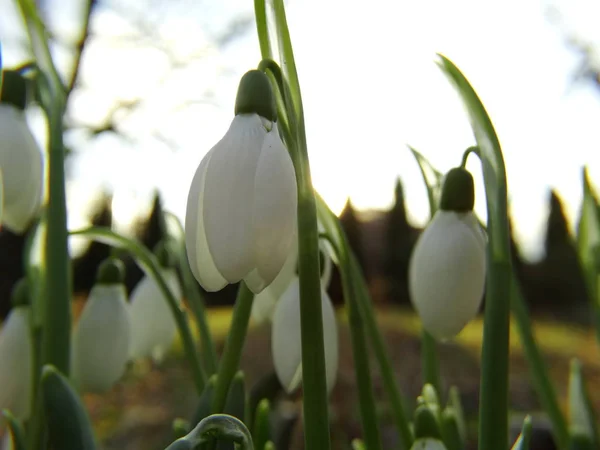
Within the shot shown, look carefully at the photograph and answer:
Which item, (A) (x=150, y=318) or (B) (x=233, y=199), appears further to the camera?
(A) (x=150, y=318)

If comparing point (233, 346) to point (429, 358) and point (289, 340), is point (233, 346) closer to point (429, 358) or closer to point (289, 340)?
point (289, 340)

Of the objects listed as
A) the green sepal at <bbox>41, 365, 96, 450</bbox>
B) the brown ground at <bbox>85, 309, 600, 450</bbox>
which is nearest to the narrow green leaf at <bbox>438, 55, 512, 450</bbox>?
the green sepal at <bbox>41, 365, 96, 450</bbox>

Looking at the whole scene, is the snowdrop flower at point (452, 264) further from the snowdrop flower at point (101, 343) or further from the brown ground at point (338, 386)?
the brown ground at point (338, 386)

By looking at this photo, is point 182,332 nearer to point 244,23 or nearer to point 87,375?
point 87,375

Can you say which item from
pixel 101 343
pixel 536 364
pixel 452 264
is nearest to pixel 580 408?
pixel 536 364

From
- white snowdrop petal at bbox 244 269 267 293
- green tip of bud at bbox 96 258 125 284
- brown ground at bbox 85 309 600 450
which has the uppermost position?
white snowdrop petal at bbox 244 269 267 293

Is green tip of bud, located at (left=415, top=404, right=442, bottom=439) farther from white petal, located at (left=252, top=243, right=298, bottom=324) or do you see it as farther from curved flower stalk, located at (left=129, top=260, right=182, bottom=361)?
curved flower stalk, located at (left=129, top=260, right=182, bottom=361)
